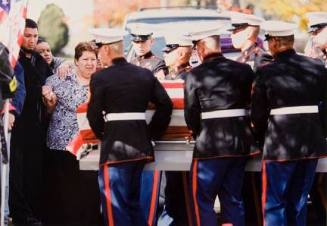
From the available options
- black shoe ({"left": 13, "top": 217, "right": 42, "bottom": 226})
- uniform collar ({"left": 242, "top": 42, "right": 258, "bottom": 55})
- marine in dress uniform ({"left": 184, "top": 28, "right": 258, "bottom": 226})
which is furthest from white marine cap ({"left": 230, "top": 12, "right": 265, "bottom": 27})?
black shoe ({"left": 13, "top": 217, "right": 42, "bottom": 226})

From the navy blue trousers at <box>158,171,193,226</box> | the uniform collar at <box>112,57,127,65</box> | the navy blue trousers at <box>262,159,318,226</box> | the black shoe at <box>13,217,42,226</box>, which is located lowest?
the black shoe at <box>13,217,42,226</box>

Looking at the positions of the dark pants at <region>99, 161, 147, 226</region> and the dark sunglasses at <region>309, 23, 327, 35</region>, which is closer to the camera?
the dark pants at <region>99, 161, 147, 226</region>

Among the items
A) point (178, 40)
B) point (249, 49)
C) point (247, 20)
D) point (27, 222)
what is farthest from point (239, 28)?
point (27, 222)

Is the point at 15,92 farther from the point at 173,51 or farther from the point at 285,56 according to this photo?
the point at 285,56

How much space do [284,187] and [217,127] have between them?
1.83 feet

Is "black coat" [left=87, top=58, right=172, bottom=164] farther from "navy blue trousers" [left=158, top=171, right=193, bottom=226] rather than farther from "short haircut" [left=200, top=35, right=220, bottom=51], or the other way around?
"navy blue trousers" [left=158, top=171, right=193, bottom=226]

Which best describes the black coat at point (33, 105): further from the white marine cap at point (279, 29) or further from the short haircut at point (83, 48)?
the white marine cap at point (279, 29)

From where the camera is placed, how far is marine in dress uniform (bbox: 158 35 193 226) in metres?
6.21

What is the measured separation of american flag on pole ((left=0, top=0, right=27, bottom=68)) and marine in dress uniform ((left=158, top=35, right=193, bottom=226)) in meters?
1.14

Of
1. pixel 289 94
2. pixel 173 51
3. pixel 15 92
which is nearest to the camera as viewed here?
pixel 289 94

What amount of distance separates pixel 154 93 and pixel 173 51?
0.87 metres

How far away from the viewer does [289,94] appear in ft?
17.6

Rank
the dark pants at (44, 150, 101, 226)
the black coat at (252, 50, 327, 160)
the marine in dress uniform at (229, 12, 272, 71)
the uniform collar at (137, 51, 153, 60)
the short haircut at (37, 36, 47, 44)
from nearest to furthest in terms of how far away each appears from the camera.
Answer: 1. the black coat at (252, 50, 327, 160)
2. the marine in dress uniform at (229, 12, 272, 71)
3. the uniform collar at (137, 51, 153, 60)
4. the dark pants at (44, 150, 101, 226)
5. the short haircut at (37, 36, 47, 44)

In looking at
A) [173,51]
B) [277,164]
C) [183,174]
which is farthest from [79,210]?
[277,164]
